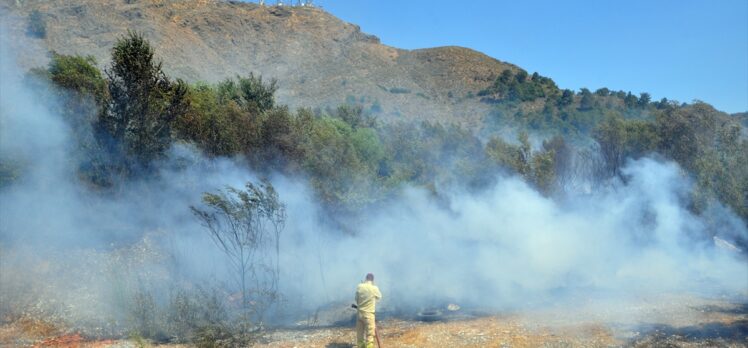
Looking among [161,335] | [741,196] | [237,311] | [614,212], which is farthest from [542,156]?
[161,335]

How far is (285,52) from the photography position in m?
76.6

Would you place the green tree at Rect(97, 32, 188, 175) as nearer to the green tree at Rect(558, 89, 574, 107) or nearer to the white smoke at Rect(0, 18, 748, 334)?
the white smoke at Rect(0, 18, 748, 334)

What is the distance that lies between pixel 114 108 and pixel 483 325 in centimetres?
1305

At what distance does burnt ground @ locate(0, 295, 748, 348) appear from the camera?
10.4m

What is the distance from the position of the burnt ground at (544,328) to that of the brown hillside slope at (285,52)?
145 ft

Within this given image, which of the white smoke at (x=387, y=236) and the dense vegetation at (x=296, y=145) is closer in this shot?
the white smoke at (x=387, y=236)

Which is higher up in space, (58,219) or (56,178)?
(56,178)

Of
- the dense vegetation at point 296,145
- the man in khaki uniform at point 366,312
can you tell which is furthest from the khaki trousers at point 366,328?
the dense vegetation at point 296,145

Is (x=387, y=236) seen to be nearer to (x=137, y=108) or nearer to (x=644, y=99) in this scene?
(x=137, y=108)

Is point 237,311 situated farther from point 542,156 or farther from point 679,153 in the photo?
point 679,153

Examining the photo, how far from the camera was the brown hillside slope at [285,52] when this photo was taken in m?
58.3

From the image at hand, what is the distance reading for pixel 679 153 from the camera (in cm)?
2053

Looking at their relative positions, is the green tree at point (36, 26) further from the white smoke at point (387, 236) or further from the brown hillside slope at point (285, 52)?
the white smoke at point (387, 236)

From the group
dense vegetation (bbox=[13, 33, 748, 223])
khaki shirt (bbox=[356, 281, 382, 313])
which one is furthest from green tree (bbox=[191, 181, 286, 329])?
khaki shirt (bbox=[356, 281, 382, 313])
